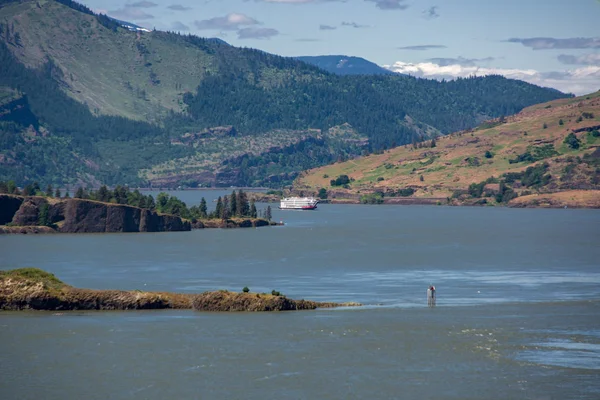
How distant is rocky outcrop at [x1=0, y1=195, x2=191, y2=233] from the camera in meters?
154

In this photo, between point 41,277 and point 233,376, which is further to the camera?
point 41,277

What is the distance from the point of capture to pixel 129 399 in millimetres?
45562

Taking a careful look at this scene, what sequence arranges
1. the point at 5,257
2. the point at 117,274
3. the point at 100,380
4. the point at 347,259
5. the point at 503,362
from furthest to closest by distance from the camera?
the point at 347,259 → the point at 5,257 → the point at 117,274 → the point at 503,362 → the point at 100,380

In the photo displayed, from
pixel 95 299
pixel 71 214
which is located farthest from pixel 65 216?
pixel 95 299

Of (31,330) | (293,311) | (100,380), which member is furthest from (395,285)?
(100,380)

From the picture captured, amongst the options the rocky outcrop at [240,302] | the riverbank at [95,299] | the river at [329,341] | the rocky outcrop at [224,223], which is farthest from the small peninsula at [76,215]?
the rocky outcrop at [240,302]

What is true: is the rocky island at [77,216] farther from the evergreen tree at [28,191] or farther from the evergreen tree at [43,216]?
the evergreen tree at [28,191]

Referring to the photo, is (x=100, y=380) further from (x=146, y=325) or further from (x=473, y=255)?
(x=473, y=255)

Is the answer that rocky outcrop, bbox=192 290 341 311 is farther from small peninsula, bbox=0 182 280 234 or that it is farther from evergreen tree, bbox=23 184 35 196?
evergreen tree, bbox=23 184 35 196

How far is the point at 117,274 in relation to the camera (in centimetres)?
9925

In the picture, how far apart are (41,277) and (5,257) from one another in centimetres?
4955

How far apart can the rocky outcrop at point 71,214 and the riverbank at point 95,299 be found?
87.8 meters

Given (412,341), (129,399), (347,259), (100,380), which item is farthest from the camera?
(347,259)

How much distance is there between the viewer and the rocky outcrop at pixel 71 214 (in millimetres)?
153875
